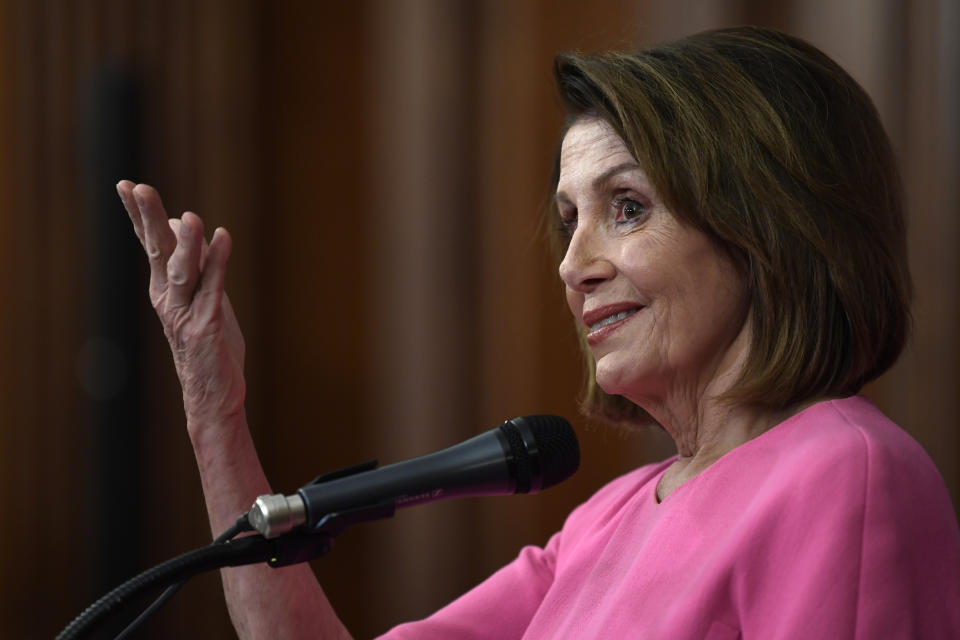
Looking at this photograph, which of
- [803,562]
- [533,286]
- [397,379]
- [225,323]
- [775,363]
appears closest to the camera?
[803,562]

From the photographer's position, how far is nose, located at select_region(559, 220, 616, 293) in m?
1.24

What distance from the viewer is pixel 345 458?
293 centimetres

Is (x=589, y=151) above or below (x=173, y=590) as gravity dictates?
above

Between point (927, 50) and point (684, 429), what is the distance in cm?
120

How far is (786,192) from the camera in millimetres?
1143

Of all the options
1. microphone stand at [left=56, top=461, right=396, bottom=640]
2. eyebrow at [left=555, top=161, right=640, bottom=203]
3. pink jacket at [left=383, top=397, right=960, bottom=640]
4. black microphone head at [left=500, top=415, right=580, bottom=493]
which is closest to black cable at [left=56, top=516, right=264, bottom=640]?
microphone stand at [left=56, top=461, right=396, bottom=640]

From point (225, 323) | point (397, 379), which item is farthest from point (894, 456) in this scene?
point (397, 379)

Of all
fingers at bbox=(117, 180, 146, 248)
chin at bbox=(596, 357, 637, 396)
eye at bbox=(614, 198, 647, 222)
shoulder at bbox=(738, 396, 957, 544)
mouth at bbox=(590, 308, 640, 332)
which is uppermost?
fingers at bbox=(117, 180, 146, 248)

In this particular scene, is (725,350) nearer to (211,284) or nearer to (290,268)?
(211,284)

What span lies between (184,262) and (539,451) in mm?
564

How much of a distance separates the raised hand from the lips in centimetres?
47

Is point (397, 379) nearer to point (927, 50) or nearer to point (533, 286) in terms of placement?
point (533, 286)

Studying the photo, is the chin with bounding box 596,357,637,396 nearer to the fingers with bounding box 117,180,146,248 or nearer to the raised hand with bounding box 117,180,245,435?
the raised hand with bounding box 117,180,245,435

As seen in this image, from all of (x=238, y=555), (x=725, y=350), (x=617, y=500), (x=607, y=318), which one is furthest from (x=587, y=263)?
(x=238, y=555)
